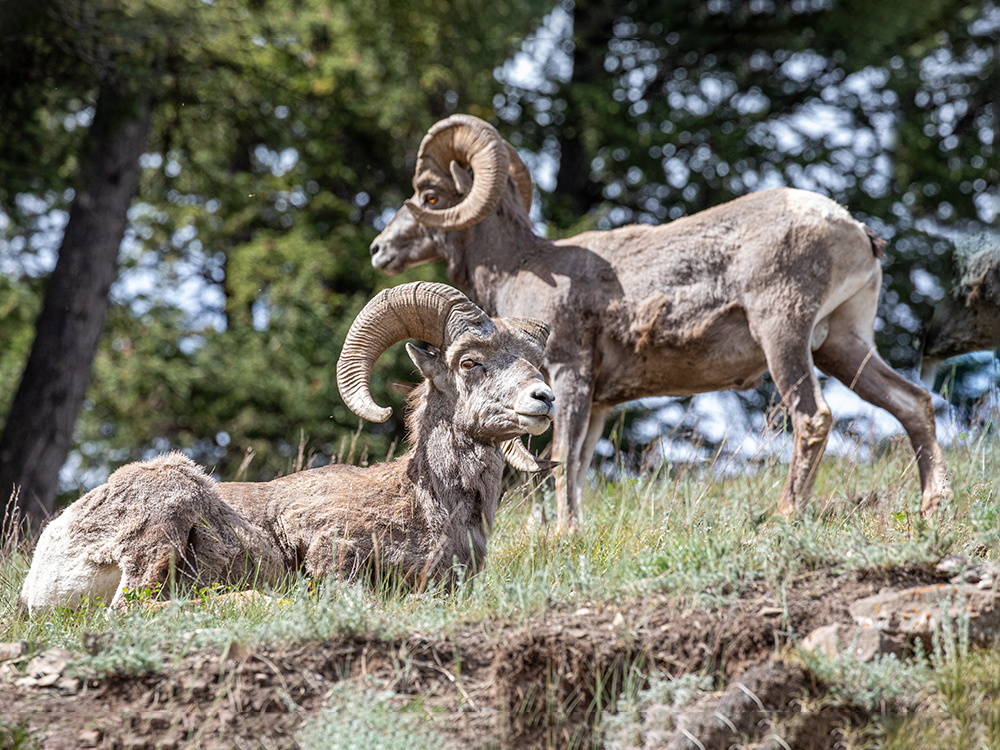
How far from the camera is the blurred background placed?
46.6ft

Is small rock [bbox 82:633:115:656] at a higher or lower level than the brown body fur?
lower

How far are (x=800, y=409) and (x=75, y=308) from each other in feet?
34.4

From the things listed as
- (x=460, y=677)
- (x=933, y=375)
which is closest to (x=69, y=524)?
(x=460, y=677)

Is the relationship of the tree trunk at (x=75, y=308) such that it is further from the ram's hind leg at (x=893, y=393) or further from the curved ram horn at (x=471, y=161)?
the ram's hind leg at (x=893, y=393)

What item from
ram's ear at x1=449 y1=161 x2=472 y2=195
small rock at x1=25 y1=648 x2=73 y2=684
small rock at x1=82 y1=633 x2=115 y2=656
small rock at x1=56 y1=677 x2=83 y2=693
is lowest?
small rock at x1=56 y1=677 x2=83 y2=693

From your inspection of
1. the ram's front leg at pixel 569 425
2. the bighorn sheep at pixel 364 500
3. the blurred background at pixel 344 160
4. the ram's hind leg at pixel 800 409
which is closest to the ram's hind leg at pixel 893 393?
the ram's hind leg at pixel 800 409

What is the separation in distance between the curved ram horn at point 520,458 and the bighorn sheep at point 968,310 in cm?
337

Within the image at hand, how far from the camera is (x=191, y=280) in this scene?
2023cm

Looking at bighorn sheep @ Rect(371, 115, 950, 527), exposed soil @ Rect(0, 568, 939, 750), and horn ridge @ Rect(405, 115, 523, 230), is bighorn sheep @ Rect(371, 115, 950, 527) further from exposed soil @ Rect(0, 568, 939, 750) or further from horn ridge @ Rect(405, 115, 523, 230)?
exposed soil @ Rect(0, 568, 939, 750)

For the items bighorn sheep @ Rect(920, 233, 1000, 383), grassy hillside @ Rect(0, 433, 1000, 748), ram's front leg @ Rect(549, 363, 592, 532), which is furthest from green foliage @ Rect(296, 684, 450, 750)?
bighorn sheep @ Rect(920, 233, 1000, 383)

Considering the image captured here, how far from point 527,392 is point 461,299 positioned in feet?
2.48

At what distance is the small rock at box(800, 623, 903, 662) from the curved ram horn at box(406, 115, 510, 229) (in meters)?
4.31

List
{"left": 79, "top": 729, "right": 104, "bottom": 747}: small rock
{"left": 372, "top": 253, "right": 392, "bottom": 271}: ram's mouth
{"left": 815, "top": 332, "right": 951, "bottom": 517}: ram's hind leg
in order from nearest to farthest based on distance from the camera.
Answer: {"left": 79, "top": 729, "right": 104, "bottom": 747}: small rock
{"left": 815, "top": 332, "right": 951, "bottom": 517}: ram's hind leg
{"left": 372, "top": 253, "right": 392, "bottom": 271}: ram's mouth

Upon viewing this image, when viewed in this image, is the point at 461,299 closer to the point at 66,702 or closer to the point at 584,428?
the point at 584,428
